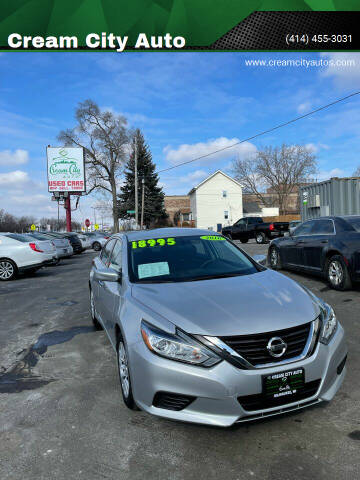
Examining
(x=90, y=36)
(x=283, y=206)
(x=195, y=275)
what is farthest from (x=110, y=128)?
(x=195, y=275)

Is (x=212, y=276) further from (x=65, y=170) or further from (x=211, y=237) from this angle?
(x=65, y=170)

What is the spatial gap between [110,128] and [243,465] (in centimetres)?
5253

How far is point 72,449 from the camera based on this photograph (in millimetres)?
2494

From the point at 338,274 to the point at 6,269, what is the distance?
33.1 ft

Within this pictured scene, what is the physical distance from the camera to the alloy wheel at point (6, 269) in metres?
11.8

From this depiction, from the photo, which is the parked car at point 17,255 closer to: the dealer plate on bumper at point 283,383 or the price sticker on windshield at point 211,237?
the price sticker on windshield at point 211,237

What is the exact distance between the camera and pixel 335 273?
7254 mm

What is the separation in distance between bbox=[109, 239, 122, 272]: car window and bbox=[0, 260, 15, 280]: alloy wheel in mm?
8633

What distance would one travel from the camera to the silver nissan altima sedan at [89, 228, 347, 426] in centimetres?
229

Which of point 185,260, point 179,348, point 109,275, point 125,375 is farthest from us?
point 185,260

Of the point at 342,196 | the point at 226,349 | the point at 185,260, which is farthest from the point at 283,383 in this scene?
the point at 342,196

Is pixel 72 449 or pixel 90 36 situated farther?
pixel 90 36

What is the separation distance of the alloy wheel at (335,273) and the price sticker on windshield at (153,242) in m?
4.48

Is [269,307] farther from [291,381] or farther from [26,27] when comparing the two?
[26,27]
